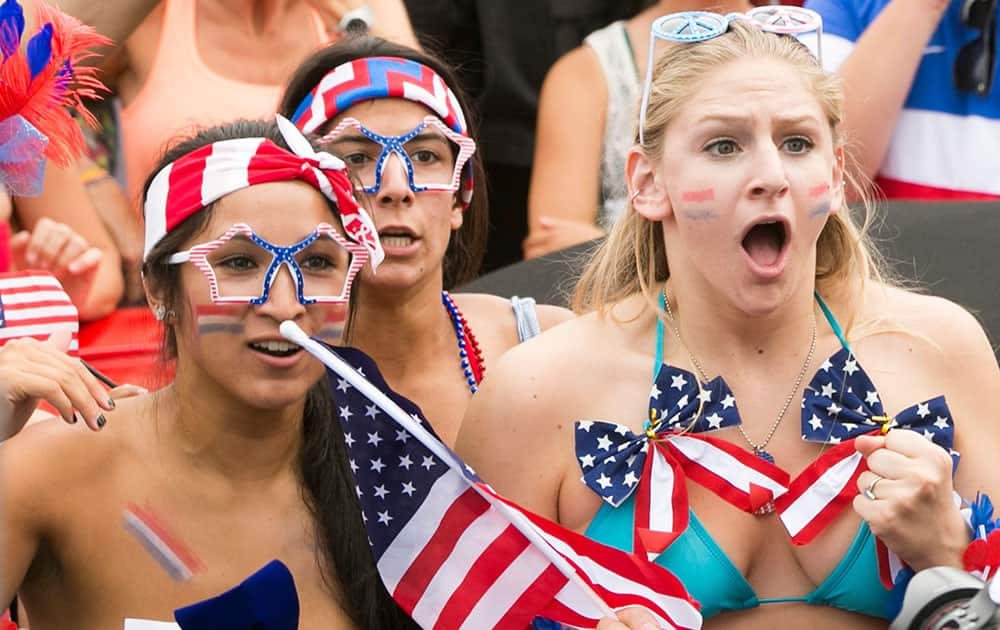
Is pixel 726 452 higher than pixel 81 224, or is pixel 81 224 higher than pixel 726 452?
pixel 726 452

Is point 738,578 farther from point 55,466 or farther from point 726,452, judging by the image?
point 55,466

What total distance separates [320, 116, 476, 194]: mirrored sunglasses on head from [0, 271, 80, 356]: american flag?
0.60 m

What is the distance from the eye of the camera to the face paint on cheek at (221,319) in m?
2.76

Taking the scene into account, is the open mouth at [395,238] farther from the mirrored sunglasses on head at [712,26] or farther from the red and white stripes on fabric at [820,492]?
the red and white stripes on fabric at [820,492]

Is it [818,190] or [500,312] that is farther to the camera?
[500,312]

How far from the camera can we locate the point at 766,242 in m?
2.86

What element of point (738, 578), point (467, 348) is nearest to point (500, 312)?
point (467, 348)

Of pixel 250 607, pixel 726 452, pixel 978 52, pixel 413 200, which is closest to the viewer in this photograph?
pixel 250 607

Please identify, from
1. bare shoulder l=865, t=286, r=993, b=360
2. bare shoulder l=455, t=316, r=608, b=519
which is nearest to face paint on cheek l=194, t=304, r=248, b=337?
bare shoulder l=455, t=316, r=608, b=519

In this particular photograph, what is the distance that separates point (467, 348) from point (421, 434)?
1015mm

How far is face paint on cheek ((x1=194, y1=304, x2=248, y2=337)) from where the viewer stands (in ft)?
9.07

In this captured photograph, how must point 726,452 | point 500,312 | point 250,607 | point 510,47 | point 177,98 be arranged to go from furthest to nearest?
point 510,47 → point 177,98 → point 500,312 → point 726,452 → point 250,607

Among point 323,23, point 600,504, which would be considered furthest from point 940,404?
point 323,23

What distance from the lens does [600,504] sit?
9.49 ft
